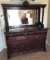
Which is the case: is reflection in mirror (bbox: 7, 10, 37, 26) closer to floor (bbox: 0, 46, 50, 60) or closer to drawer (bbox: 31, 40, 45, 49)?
drawer (bbox: 31, 40, 45, 49)

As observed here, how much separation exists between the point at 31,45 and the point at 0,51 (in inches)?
40.1

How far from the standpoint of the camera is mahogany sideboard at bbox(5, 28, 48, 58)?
284cm

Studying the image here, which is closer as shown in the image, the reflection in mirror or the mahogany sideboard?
the mahogany sideboard

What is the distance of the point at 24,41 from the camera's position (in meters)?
2.96

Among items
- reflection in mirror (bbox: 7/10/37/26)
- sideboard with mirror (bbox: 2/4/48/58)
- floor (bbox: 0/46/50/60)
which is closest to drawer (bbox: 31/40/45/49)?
sideboard with mirror (bbox: 2/4/48/58)

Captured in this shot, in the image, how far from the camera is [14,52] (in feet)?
9.64

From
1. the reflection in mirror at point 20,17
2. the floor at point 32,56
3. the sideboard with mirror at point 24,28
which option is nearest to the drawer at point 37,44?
the sideboard with mirror at point 24,28

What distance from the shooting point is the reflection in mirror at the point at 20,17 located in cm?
326

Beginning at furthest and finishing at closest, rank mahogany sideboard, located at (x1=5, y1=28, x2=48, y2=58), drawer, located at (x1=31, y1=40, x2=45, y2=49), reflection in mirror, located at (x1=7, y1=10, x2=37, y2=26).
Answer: reflection in mirror, located at (x1=7, y1=10, x2=37, y2=26), drawer, located at (x1=31, y1=40, x2=45, y2=49), mahogany sideboard, located at (x1=5, y1=28, x2=48, y2=58)

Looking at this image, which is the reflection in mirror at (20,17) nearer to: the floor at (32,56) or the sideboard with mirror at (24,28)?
the sideboard with mirror at (24,28)

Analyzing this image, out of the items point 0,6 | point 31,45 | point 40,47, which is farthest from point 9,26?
point 40,47

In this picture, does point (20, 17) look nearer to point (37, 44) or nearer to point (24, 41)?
point (24, 41)

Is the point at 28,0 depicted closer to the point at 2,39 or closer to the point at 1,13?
the point at 1,13

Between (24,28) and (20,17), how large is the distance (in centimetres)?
38
